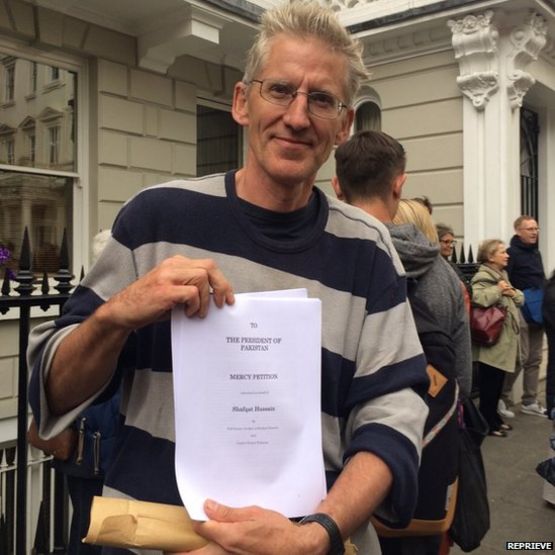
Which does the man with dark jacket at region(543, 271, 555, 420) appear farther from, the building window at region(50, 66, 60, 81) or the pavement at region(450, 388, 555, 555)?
the building window at region(50, 66, 60, 81)

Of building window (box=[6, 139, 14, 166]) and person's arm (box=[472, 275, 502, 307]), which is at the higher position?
building window (box=[6, 139, 14, 166])

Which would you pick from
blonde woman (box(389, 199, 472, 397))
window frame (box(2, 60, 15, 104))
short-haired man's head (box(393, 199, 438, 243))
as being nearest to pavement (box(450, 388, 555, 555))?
blonde woman (box(389, 199, 472, 397))

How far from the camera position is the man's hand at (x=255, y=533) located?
3.61ft

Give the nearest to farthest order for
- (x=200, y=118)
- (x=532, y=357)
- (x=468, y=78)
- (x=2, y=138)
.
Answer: (x=2, y=138) → (x=532, y=357) → (x=468, y=78) → (x=200, y=118)

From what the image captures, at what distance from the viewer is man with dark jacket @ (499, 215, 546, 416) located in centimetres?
682

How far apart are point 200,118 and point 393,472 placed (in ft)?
24.8

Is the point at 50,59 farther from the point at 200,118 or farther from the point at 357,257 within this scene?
the point at 357,257

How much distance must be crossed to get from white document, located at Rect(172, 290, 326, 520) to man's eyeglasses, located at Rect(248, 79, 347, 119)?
0.43 metres

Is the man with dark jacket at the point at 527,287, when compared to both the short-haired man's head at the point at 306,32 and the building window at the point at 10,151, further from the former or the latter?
the short-haired man's head at the point at 306,32

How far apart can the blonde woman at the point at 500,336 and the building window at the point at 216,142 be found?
3.91 m

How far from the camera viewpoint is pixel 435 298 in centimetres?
235

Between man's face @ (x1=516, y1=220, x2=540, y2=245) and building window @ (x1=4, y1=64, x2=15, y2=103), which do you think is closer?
building window @ (x1=4, y1=64, x2=15, y2=103)

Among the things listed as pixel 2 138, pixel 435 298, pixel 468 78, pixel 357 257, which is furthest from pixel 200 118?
pixel 357 257

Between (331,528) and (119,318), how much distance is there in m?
0.57
